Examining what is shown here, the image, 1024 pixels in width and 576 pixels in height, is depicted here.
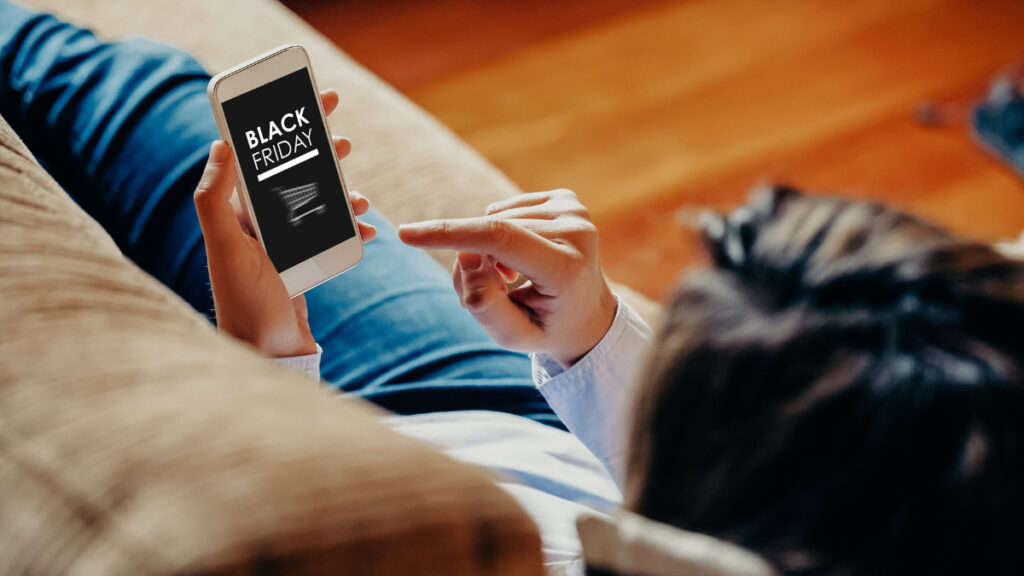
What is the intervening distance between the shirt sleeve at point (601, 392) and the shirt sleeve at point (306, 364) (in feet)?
0.59

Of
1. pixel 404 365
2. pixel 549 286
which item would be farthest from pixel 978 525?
pixel 404 365

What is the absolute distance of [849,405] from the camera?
1.03 feet

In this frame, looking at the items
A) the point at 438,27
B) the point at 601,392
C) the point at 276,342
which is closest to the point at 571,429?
the point at 601,392

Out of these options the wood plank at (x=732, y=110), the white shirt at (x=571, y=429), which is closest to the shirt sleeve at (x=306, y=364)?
the white shirt at (x=571, y=429)

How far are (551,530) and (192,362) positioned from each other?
36 cm

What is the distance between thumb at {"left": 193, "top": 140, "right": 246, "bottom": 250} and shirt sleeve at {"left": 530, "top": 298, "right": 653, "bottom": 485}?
0.90 ft

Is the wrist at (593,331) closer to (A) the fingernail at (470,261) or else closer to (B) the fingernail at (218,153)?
(A) the fingernail at (470,261)

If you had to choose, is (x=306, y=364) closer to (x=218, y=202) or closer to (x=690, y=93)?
(x=218, y=202)

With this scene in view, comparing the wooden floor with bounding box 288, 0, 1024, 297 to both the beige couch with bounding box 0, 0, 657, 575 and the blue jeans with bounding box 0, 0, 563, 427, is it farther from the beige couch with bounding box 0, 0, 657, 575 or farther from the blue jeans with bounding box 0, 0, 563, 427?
the beige couch with bounding box 0, 0, 657, 575

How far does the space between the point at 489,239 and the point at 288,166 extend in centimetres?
20

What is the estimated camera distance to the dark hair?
0.98 feet

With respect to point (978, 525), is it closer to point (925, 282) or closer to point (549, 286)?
point (925, 282)

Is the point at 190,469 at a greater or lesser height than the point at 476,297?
greater

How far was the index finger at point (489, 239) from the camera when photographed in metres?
0.58
